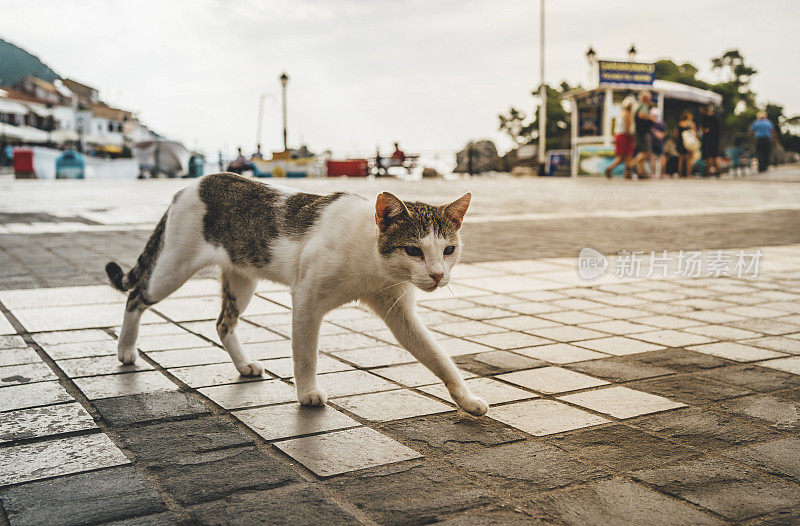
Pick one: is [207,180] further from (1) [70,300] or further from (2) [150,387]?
(1) [70,300]

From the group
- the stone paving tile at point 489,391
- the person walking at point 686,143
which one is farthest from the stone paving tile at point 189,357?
the person walking at point 686,143

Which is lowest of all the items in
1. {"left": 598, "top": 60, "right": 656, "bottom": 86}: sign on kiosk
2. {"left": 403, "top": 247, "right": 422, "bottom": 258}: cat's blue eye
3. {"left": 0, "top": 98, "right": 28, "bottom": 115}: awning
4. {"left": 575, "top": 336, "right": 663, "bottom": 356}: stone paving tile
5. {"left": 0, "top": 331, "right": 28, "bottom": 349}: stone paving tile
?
{"left": 575, "top": 336, "right": 663, "bottom": 356}: stone paving tile

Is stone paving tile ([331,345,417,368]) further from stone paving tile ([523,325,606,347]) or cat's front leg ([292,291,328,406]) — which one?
stone paving tile ([523,325,606,347])

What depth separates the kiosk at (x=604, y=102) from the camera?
2853 centimetres

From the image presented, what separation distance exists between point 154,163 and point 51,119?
44.9 metres

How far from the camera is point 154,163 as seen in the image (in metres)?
38.0

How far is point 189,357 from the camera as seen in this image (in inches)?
150

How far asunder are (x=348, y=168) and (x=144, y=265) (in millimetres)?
34347

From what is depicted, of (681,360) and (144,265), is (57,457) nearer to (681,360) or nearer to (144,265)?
(144,265)

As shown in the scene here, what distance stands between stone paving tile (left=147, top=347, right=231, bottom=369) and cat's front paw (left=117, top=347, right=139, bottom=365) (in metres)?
0.12

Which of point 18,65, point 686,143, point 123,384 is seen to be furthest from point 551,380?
point 18,65

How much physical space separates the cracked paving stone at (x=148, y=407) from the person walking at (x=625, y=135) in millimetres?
21076

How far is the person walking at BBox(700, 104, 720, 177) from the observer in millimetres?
24609

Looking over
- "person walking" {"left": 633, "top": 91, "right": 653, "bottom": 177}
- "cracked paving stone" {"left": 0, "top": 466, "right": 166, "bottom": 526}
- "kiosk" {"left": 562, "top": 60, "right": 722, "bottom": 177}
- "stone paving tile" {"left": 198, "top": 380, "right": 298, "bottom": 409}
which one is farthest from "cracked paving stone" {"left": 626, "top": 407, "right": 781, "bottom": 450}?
"kiosk" {"left": 562, "top": 60, "right": 722, "bottom": 177}
